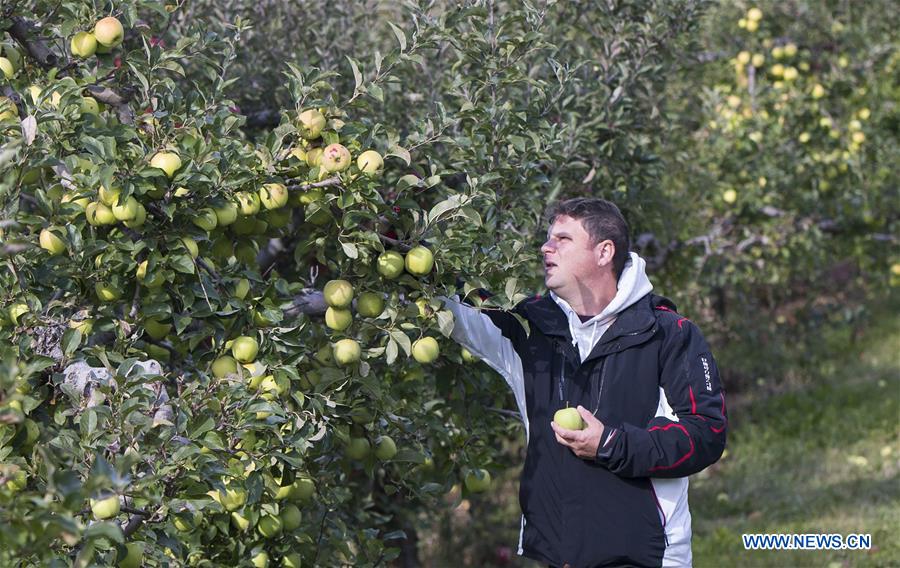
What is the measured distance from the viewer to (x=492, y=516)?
6102 mm

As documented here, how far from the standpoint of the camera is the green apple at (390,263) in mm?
2586

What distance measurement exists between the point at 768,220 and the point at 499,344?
14.0 feet

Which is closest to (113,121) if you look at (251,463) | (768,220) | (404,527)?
(251,463)

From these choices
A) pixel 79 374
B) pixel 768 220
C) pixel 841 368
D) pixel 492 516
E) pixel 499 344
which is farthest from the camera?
pixel 841 368

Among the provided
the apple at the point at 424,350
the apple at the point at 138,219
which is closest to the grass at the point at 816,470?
the apple at the point at 424,350

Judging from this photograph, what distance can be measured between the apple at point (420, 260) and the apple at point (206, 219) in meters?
0.46

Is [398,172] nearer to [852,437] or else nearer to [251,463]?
[251,463]

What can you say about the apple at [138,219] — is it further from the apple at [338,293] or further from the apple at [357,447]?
the apple at [357,447]

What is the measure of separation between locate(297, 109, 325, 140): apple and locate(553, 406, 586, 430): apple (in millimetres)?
869

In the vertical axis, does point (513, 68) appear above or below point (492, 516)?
above

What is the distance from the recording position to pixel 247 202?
98.0 inches

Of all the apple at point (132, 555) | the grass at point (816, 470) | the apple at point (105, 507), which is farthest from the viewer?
the grass at point (816, 470)

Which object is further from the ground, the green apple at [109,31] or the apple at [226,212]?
the green apple at [109,31]

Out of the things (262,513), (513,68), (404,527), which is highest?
(513,68)
